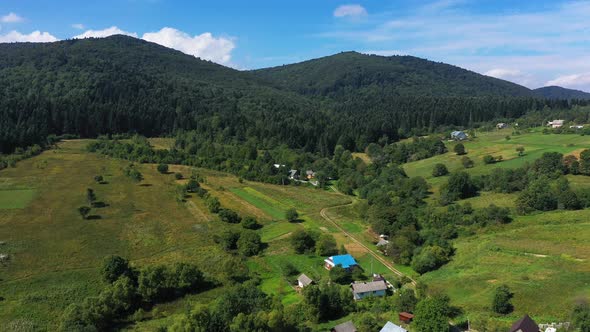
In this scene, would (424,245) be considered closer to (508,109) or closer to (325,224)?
(325,224)

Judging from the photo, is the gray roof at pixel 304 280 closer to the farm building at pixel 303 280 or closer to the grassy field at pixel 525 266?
the farm building at pixel 303 280

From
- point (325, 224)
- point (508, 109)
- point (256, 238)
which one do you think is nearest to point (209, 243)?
point (256, 238)

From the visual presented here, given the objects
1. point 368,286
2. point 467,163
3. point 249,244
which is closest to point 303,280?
point 368,286

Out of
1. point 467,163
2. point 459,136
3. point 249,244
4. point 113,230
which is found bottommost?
point 249,244

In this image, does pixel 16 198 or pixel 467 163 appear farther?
pixel 467 163

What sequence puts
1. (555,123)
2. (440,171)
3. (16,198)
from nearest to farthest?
1. (16,198)
2. (440,171)
3. (555,123)

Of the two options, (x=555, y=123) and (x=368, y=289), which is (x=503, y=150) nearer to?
(x=555, y=123)

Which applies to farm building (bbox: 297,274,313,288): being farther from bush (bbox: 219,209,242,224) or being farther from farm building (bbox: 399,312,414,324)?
bush (bbox: 219,209,242,224)

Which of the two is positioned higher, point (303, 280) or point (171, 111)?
point (171, 111)
